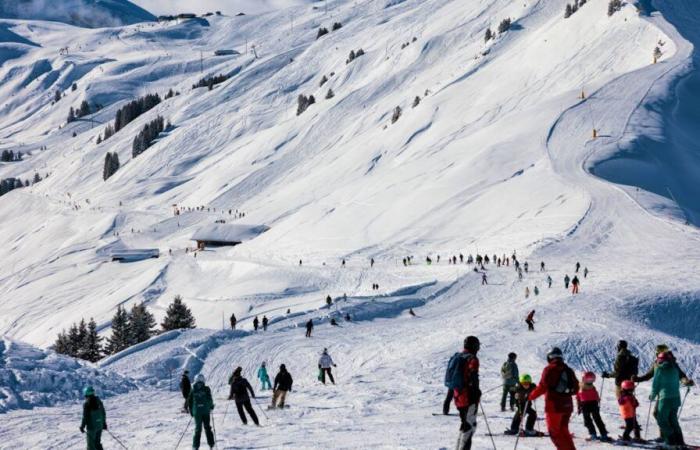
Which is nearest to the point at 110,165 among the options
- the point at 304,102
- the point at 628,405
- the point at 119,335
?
the point at 304,102

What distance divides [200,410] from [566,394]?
637cm

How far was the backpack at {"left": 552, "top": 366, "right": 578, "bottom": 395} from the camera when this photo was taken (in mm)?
8938

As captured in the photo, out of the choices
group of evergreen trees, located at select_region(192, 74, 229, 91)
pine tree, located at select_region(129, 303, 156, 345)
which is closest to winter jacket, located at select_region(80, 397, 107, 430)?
pine tree, located at select_region(129, 303, 156, 345)

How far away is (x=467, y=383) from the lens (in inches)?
370

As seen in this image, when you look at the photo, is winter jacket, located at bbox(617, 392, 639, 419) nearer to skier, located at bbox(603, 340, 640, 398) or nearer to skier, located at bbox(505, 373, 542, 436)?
skier, located at bbox(603, 340, 640, 398)

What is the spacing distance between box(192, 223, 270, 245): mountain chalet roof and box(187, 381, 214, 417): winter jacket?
214 ft

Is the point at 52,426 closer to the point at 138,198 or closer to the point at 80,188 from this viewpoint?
the point at 138,198

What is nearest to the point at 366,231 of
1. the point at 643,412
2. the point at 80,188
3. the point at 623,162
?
the point at 623,162

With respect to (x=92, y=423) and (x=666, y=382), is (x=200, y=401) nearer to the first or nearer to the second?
(x=92, y=423)

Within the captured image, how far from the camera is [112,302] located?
2389 inches

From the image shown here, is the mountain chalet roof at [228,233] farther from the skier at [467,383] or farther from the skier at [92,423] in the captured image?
the skier at [467,383]

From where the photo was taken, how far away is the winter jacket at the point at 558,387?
895cm

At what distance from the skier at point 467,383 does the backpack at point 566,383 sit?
39.1 inches

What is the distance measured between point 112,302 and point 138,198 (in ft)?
188
